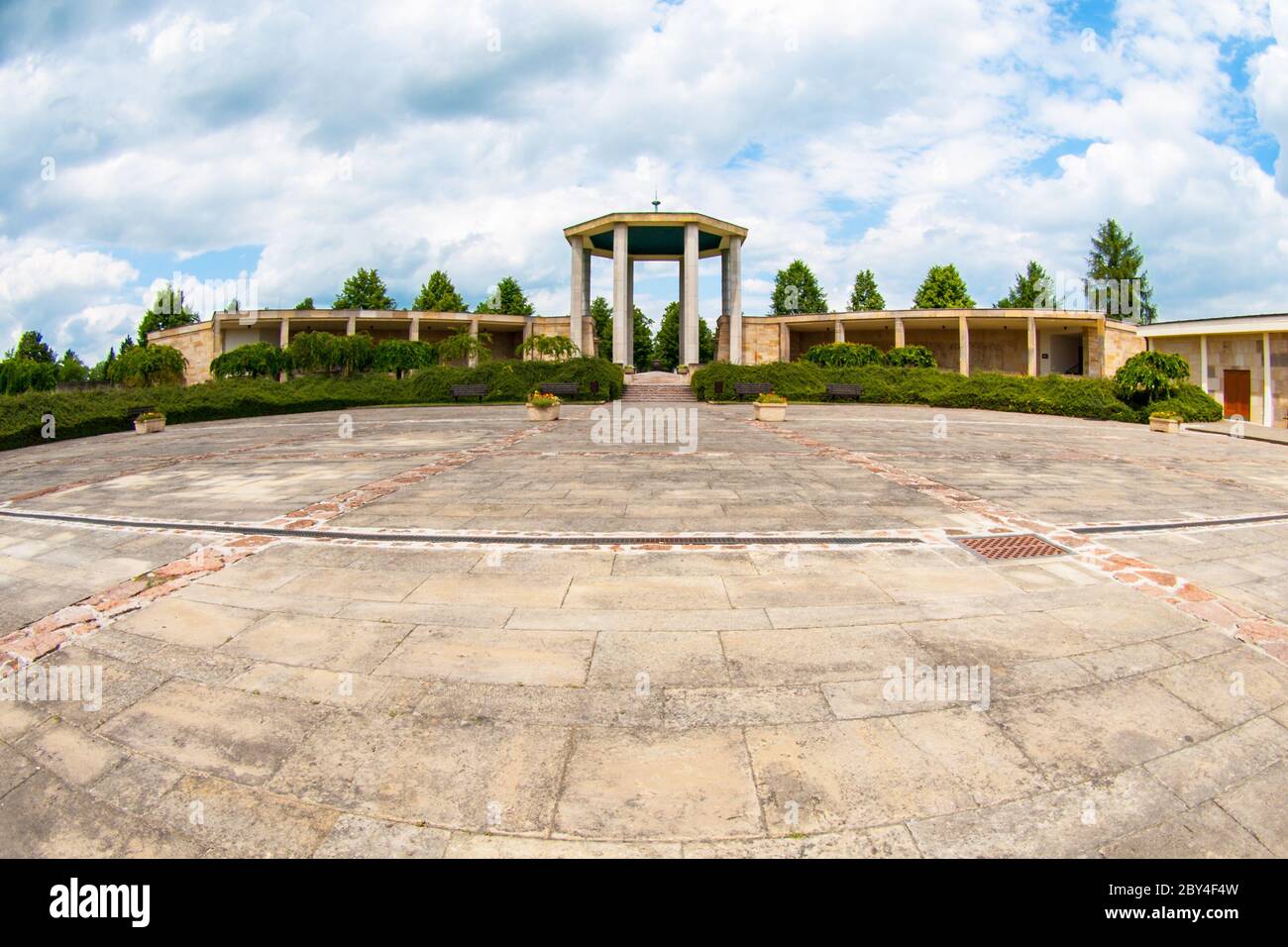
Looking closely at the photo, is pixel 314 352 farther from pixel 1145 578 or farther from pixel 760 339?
pixel 1145 578

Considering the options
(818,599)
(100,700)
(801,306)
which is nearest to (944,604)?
(818,599)

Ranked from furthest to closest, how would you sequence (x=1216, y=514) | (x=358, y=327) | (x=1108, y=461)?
(x=358, y=327), (x=1108, y=461), (x=1216, y=514)

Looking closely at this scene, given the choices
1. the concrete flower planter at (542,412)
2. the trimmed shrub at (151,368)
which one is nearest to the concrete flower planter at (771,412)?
the concrete flower planter at (542,412)

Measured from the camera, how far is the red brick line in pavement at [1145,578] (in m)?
5.33

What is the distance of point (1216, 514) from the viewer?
980 cm

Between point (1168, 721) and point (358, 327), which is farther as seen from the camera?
point (358, 327)

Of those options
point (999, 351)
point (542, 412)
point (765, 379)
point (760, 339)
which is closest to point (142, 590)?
point (542, 412)

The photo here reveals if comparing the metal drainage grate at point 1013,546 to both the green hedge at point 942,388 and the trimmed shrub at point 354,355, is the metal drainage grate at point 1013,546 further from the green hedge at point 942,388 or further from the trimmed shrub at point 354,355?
the trimmed shrub at point 354,355

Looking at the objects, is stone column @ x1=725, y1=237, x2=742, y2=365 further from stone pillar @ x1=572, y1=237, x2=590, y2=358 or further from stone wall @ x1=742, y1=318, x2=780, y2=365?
stone pillar @ x1=572, y1=237, x2=590, y2=358

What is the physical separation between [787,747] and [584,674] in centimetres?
146

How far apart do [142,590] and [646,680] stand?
16.8ft

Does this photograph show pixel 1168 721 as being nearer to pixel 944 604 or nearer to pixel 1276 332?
pixel 944 604

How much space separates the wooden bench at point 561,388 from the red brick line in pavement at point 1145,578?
2182cm
